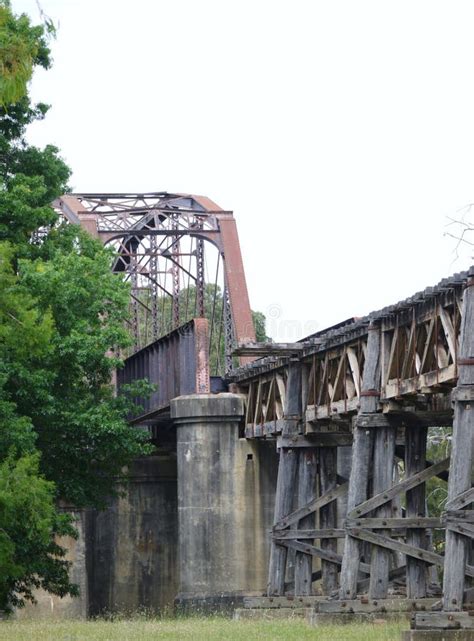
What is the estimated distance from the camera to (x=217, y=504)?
33.7 meters

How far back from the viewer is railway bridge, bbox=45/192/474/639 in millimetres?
22484

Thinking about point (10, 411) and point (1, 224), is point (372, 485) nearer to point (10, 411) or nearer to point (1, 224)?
point (10, 411)

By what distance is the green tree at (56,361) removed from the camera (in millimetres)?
29703

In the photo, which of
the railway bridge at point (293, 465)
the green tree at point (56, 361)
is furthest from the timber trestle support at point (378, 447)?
the green tree at point (56, 361)

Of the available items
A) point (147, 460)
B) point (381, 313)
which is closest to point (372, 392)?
point (381, 313)

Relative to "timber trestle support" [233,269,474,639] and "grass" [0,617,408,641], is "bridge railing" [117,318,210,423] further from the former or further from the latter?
"grass" [0,617,408,641]

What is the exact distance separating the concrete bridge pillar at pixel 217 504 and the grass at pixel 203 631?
12.5 ft

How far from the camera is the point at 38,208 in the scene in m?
31.1

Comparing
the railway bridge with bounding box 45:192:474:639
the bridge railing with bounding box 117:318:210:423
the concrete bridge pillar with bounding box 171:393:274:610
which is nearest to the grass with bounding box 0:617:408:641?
the railway bridge with bounding box 45:192:474:639

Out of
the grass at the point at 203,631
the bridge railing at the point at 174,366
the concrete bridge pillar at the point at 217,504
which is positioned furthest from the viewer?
the bridge railing at the point at 174,366

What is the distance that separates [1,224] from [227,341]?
1236cm

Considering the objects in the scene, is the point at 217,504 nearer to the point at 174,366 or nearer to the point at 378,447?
the point at 174,366

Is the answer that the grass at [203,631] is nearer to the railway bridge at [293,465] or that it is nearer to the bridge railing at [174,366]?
the railway bridge at [293,465]

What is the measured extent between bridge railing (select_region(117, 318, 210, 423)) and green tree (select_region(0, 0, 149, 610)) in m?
1.37
